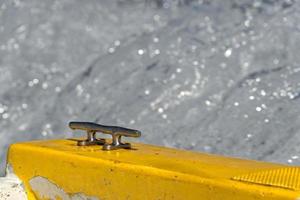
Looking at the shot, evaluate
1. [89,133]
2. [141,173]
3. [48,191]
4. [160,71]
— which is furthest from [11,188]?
[160,71]

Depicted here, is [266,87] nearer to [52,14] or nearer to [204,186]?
[52,14]

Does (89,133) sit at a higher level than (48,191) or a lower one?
higher

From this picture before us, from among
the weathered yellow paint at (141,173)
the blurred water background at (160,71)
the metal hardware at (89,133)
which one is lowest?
the weathered yellow paint at (141,173)

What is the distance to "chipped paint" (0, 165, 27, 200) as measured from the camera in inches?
88.5

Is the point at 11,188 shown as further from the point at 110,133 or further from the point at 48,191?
the point at 110,133

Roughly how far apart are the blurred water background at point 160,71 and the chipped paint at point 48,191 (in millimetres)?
2180

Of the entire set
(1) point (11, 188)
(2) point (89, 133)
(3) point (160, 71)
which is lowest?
(1) point (11, 188)

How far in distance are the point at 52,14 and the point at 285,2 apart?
1604 mm

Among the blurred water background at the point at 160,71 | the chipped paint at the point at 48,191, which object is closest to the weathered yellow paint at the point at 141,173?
the chipped paint at the point at 48,191

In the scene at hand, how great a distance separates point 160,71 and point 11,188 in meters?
2.98

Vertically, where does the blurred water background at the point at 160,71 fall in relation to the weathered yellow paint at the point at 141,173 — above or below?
above

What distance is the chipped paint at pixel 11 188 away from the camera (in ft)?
7.38

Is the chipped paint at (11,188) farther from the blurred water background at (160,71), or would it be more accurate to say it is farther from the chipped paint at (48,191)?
the blurred water background at (160,71)

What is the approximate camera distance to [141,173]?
1838 millimetres
